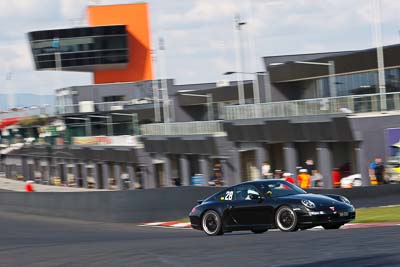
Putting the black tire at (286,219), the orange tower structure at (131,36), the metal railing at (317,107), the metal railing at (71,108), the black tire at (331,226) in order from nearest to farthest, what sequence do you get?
the black tire at (286,219)
the black tire at (331,226)
the metal railing at (317,107)
the metal railing at (71,108)
the orange tower structure at (131,36)

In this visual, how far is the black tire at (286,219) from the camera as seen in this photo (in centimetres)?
1661

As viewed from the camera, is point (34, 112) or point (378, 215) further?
point (34, 112)

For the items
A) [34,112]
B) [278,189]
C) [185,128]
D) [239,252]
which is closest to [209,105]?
[185,128]

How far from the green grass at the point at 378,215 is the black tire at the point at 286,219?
3.46 metres

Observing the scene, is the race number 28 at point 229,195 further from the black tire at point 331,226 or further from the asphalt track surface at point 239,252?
the asphalt track surface at point 239,252

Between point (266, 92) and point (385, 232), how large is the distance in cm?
4021

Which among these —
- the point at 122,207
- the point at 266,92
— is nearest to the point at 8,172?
the point at 266,92

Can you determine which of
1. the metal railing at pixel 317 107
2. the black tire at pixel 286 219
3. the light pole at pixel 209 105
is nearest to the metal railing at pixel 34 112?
the light pole at pixel 209 105

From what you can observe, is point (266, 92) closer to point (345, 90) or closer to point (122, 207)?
point (345, 90)

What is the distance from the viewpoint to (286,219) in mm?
16766

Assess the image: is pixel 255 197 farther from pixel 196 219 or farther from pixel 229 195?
pixel 196 219

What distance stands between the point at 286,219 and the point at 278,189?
32.4 inches

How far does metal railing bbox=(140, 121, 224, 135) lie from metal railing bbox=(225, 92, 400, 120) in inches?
104

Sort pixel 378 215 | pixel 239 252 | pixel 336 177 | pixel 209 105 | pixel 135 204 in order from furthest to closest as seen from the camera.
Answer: pixel 209 105 < pixel 336 177 < pixel 135 204 < pixel 378 215 < pixel 239 252
